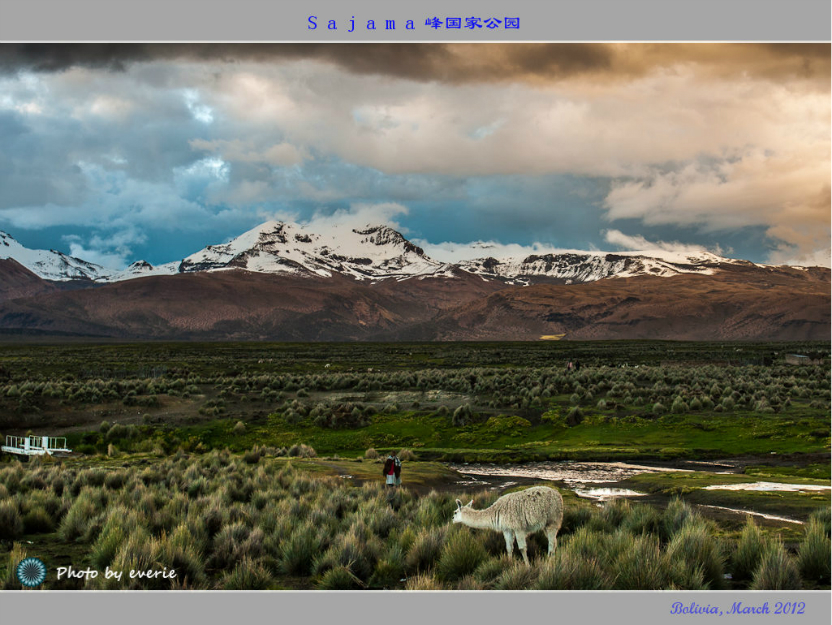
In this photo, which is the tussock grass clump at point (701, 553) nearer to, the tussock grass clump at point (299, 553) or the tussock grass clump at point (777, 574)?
the tussock grass clump at point (777, 574)

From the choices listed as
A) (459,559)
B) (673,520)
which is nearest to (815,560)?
(673,520)

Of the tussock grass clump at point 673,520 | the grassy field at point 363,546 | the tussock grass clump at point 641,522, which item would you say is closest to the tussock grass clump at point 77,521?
the grassy field at point 363,546

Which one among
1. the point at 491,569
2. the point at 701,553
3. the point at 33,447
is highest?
the point at 701,553

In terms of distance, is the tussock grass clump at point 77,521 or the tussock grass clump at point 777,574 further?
the tussock grass clump at point 77,521

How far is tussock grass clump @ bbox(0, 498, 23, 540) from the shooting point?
27.8 ft

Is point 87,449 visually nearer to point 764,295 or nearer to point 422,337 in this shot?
point 422,337

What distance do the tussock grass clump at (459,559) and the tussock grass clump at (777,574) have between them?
2.80 metres

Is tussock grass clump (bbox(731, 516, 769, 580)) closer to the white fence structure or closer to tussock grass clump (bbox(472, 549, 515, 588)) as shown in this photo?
tussock grass clump (bbox(472, 549, 515, 588))

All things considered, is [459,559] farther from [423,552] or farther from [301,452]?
[301,452]

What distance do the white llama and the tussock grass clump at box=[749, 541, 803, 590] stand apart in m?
2.12

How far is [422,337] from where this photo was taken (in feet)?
607

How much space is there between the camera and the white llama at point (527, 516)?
7145 mm

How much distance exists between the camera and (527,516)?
7.18 metres

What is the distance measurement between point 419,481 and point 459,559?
30.4ft
